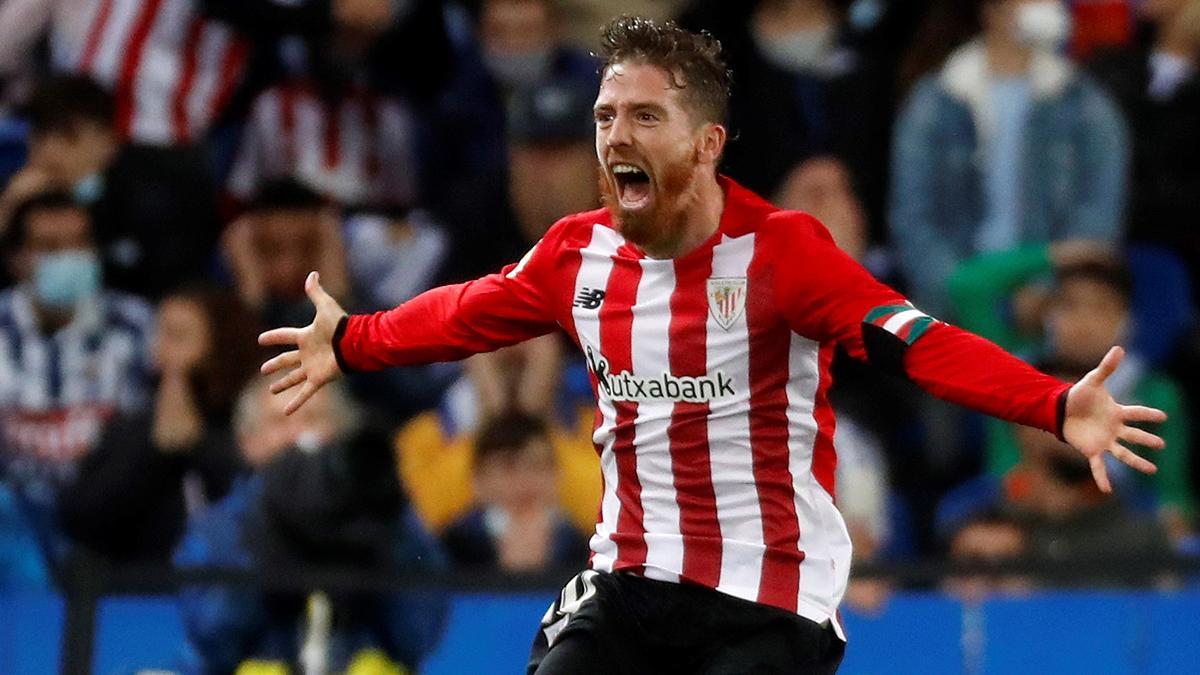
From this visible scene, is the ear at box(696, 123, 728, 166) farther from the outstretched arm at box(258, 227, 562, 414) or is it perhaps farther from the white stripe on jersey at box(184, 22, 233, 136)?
the white stripe on jersey at box(184, 22, 233, 136)

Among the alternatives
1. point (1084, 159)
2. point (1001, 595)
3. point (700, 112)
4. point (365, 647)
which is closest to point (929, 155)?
point (1084, 159)

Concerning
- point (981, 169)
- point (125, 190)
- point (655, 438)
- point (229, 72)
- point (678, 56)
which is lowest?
point (125, 190)

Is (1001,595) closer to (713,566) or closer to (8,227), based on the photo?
(713,566)

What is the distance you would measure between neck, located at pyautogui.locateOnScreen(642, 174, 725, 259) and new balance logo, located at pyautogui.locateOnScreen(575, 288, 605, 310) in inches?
6.0

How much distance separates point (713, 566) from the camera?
4.24 m

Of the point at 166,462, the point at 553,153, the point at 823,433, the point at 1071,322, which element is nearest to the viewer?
the point at 823,433

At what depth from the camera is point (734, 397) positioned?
14.0ft

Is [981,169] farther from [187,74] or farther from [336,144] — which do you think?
[187,74]

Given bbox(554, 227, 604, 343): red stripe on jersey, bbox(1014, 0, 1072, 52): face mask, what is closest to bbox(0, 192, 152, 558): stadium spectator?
bbox(1014, 0, 1072, 52): face mask

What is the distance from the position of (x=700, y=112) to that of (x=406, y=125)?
4222 mm

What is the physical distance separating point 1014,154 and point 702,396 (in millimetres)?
3591

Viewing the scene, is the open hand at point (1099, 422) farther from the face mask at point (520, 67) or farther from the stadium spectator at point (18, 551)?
the stadium spectator at point (18, 551)

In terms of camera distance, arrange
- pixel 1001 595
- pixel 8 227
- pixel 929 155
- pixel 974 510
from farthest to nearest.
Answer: pixel 8 227 → pixel 929 155 → pixel 974 510 → pixel 1001 595

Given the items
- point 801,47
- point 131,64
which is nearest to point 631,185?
point 801,47
